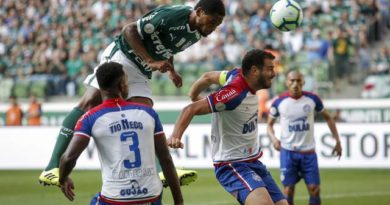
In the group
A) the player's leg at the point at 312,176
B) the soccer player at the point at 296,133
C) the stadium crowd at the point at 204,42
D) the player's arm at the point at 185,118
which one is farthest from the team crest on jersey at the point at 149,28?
the stadium crowd at the point at 204,42

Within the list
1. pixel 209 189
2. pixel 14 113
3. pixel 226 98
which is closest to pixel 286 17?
pixel 226 98

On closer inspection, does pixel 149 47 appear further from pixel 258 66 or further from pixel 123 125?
pixel 123 125

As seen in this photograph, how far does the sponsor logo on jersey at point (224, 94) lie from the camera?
28.0 feet

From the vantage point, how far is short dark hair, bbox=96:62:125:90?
6.80 m

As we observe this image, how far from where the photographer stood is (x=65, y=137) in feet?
28.0

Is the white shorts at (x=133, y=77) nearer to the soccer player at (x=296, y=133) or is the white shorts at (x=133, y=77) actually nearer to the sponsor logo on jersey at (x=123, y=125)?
the sponsor logo on jersey at (x=123, y=125)

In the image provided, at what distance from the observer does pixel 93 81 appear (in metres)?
8.73

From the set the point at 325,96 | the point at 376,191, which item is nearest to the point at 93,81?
the point at 376,191

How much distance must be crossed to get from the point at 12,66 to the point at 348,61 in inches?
406

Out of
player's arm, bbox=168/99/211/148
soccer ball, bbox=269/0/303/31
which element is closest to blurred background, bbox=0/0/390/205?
soccer ball, bbox=269/0/303/31

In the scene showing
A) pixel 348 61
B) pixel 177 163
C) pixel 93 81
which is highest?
pixel 93 81

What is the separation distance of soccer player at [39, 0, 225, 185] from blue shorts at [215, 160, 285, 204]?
410 mm

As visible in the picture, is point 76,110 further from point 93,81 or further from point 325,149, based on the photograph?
point 325,149

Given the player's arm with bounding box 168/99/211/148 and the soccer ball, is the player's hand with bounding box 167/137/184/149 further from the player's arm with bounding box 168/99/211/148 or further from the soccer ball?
the soccer ball
